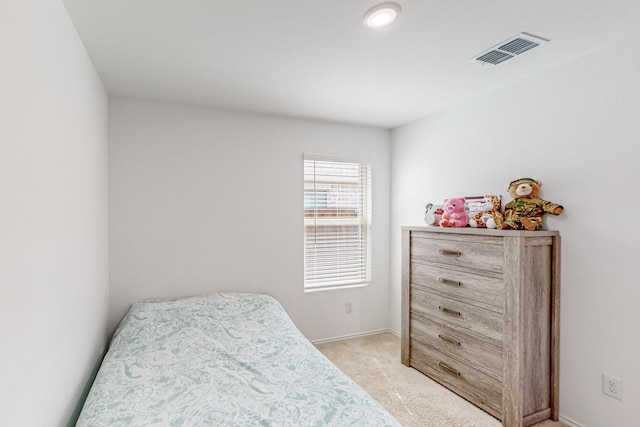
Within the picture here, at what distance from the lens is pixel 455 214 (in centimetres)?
269

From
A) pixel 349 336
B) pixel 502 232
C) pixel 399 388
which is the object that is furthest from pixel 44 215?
pixel 349 336

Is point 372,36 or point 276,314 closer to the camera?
point 372,36

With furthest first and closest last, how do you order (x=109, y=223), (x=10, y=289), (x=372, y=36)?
(x=109, y=223), (x=372, y=36), (x=10, y=289)

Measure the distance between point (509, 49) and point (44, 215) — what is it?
250 centimetres

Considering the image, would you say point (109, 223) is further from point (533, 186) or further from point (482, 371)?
point (533, 186)

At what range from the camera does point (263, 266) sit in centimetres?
314

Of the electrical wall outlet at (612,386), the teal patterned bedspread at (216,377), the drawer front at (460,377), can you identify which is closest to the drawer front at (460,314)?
the drawer front at (460,377)

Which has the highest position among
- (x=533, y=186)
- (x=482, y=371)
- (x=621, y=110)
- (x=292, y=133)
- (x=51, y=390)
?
(x=292, y=133)

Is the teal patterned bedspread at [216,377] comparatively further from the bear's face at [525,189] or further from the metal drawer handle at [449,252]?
the bear's face at [525,189]

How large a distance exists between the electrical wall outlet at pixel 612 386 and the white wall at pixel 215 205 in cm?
209

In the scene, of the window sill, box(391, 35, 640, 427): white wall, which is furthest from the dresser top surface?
the window sill

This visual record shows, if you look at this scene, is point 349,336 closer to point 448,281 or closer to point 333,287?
point 333,287

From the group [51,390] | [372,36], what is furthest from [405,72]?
[51,390]

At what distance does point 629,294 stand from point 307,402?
1906 mm
